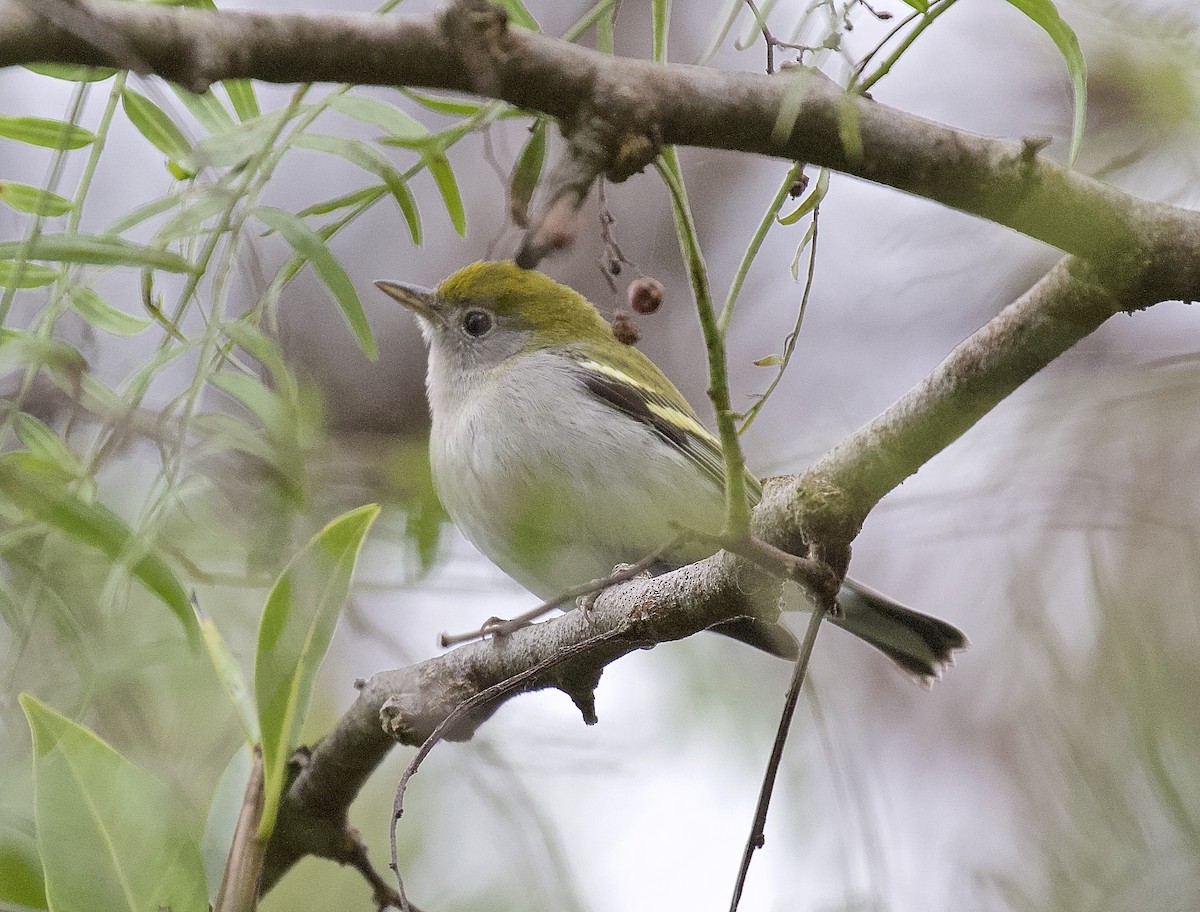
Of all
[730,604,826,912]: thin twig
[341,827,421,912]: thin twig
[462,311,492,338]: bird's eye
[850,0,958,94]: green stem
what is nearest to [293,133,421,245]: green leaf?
[850,0,958,94]: green stem

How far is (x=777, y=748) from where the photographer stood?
128cm

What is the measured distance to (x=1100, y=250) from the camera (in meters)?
1.21

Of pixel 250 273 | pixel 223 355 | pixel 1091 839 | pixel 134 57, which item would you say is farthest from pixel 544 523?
pixel 134 57

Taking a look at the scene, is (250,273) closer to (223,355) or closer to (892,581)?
(223,355)

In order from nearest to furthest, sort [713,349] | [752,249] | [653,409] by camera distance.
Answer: [713,349] < [752,249] < [653,409]

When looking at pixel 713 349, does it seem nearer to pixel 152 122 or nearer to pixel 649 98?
pixel 649 98

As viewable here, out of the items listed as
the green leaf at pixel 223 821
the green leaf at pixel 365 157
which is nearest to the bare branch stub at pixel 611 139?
the green leaf at pixel 365 157

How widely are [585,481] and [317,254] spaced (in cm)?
160

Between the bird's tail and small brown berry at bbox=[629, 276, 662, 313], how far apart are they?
4.75ft

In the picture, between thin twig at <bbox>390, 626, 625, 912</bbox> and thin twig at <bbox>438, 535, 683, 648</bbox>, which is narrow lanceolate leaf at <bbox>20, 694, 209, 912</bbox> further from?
thin twig at <bbox>438, 535, 683, 648</bbox>

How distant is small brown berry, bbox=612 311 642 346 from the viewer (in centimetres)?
180

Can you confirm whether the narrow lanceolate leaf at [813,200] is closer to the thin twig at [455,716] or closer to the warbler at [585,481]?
the thin twig at [455,716]

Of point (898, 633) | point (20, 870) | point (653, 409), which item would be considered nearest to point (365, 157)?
point (20, 870)

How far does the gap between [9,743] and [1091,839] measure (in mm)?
2134
